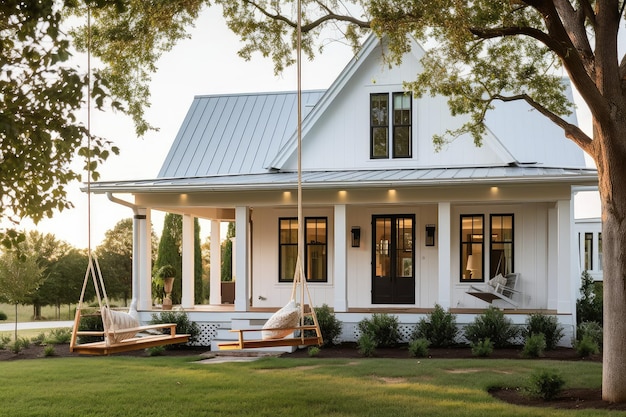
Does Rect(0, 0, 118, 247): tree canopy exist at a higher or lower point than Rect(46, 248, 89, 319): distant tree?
higher

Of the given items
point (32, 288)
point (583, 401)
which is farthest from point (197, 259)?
point (583, 401)

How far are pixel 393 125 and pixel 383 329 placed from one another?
4828 mm

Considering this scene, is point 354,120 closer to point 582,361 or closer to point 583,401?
point 582,361

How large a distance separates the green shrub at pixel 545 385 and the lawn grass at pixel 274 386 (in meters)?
0.58

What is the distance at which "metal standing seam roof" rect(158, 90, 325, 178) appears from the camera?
19938 millimetres

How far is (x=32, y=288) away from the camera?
18188 mm

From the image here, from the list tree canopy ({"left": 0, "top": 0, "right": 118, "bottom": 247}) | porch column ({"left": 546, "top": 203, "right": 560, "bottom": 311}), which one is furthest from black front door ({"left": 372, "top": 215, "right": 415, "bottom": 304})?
tree canopy ({"left": 0, "top": 0, "right": 118, "bottom": 247})

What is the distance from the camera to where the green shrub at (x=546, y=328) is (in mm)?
15094

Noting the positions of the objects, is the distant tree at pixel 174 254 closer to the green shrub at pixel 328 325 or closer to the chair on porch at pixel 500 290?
the green shrub at pixel 328 325

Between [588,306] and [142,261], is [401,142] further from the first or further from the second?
[142,261]

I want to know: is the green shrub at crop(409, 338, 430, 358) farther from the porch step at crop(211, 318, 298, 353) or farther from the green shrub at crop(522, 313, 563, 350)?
the porch step at crop(211, 318, 298, 353)

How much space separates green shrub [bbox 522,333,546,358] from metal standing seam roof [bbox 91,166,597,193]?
3077 mm

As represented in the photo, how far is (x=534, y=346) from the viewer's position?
1397cm

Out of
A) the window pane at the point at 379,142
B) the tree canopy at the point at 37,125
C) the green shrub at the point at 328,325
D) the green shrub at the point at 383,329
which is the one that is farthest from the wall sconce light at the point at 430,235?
the tree canopy at the point at 37,125
